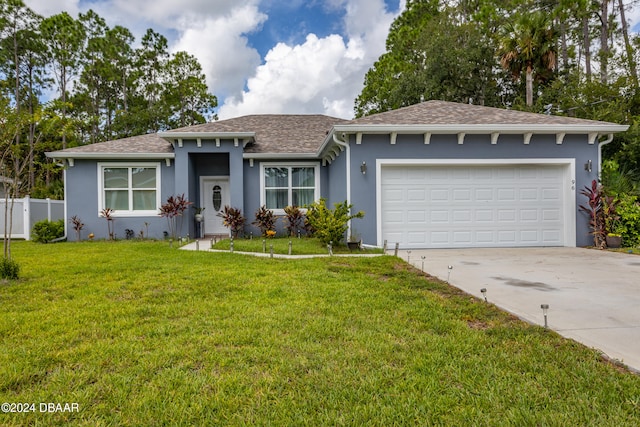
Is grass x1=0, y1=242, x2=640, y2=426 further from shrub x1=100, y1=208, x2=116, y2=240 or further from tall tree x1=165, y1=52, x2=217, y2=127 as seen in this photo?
tall tree x1=165, y1=52, x2=217, y2=127

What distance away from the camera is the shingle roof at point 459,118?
873cm

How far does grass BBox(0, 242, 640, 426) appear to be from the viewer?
1.97 metres

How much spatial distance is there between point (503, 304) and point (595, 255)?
517cm

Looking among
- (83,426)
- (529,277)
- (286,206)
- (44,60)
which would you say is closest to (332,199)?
(286,206)

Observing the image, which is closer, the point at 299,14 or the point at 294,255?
the point at 294,255

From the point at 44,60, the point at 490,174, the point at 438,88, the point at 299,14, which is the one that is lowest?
the point at 490,174

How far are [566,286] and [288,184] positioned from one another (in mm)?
8496

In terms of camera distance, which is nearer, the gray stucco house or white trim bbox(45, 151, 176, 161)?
the gray stucco house

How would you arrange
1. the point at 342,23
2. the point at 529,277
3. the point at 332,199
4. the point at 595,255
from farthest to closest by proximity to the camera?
the point at 342,23, the point at 332,199, the point at 595,255, the point at 529,277

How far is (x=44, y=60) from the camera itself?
78.4ft

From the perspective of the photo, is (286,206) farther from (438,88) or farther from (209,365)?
(438,88)

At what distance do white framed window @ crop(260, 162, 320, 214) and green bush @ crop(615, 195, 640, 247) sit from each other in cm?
811

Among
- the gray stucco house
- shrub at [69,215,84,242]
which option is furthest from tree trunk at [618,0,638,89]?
shrub at [69,215,84,242]

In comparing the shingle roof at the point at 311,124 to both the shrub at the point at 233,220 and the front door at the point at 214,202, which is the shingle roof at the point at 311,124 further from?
the shrub at the point at 233,220
